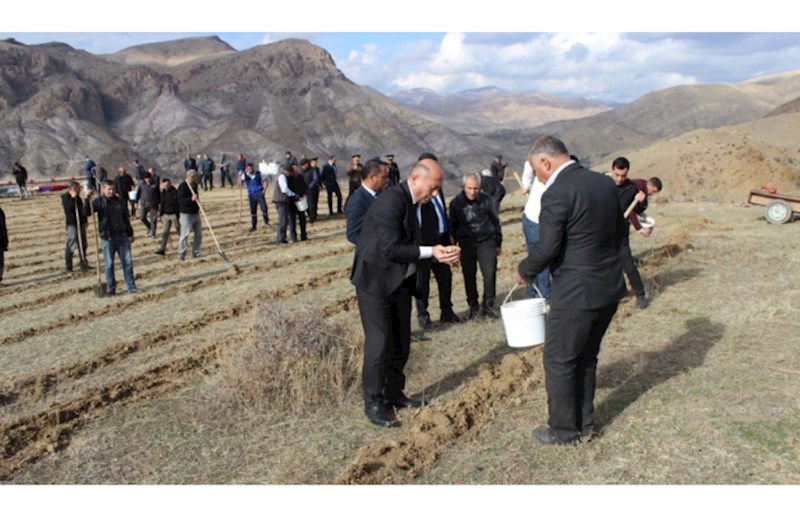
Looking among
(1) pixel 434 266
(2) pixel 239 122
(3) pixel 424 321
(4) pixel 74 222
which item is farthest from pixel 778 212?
(2) pixel 239 122

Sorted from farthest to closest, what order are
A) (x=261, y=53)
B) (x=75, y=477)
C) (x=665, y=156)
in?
1. (x=261, y=53)
2. (x=665, y=156)
3. (x=75, y=477)

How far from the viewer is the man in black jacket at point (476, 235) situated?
26.2ft

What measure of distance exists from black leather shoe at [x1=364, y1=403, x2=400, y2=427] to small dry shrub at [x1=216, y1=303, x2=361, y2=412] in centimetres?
52

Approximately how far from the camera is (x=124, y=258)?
36.1 ft

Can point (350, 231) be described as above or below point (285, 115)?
below

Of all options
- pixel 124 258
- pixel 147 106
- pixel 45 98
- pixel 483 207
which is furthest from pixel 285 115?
pixel 483 207

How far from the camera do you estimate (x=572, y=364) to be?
4.65 metres

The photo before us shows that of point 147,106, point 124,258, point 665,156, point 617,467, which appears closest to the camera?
point 617,467

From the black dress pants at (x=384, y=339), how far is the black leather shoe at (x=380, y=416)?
0.04 meters

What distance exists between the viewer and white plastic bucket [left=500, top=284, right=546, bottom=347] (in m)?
5.51

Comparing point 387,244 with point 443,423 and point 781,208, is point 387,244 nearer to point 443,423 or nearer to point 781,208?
point 443,423

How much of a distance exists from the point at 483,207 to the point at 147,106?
174 ft

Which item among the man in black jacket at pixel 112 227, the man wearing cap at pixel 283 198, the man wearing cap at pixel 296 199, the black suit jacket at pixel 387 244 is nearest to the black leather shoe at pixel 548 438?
the black suit jacket at pixel 387 244

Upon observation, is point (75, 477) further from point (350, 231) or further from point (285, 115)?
point (285, 115)
